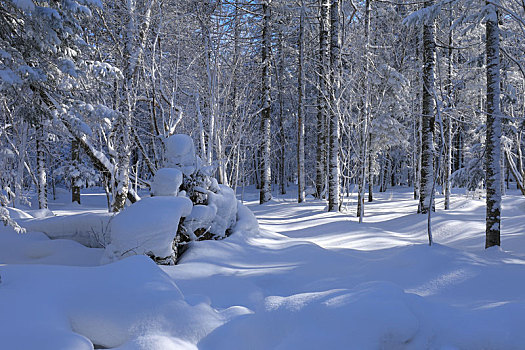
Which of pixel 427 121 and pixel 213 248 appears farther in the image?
pixel 427 121

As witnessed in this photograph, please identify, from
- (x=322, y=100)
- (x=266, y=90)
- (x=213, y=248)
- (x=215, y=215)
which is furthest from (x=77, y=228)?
(x=322, y=100)

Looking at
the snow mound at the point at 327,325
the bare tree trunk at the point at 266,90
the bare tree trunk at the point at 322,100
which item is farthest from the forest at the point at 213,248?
the bare tree trunk at the point at 266,90

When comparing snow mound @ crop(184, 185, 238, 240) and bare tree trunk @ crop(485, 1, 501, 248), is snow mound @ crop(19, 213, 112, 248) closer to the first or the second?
snow mound @ crop(184, 185, 238, 240)

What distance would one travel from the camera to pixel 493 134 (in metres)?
6.36

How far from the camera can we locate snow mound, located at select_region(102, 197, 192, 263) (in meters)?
4.47

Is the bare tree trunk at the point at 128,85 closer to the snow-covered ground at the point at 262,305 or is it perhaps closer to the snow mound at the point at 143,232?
the snow mound at the point at 143,232

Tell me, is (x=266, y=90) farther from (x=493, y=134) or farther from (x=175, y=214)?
(x=175, y=214)

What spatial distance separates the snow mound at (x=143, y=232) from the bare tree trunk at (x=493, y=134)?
6.12 meters

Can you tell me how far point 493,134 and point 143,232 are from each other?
679cm

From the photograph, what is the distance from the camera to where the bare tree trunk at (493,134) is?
6.29m

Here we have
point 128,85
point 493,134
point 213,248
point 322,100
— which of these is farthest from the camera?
point 322,100

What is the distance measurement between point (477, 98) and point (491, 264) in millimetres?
16768

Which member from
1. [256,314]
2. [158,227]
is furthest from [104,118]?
[256,314]

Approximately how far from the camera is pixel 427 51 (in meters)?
10.0
